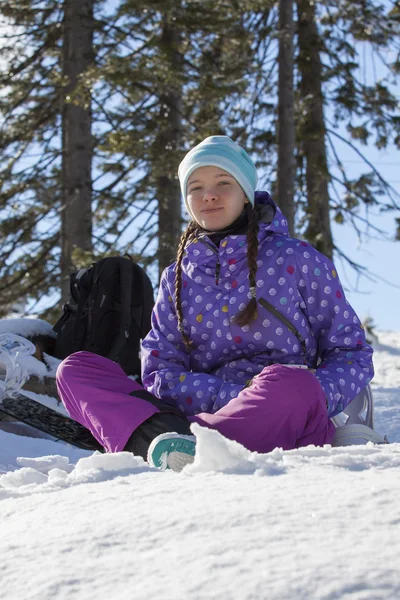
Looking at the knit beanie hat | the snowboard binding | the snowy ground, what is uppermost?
the knit beanie hat

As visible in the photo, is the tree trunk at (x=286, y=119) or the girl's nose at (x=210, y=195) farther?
the tree trunk at (x=286, y=119)

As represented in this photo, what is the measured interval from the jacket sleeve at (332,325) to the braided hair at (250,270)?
0.68 ft

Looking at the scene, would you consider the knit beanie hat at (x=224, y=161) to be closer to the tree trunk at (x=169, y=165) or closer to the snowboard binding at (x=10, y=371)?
the snowboard binding at (x=10, y=371)

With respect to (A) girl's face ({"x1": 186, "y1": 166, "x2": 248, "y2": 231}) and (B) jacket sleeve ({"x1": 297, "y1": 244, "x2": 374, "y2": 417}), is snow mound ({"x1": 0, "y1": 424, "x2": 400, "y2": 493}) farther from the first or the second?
(A) girl's face ({"x1": 186, "y1": 166, "x2": 248, "y2": 231})

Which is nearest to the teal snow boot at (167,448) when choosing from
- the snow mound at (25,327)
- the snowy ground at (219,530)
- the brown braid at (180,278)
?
the snowy ground at (219,530)

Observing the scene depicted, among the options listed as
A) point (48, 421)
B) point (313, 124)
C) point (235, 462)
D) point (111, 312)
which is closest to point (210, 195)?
point (235, 462)

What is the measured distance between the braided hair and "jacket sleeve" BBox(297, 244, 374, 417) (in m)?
0.21

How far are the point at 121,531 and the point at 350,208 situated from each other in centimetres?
1256

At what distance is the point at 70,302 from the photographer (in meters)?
5.63

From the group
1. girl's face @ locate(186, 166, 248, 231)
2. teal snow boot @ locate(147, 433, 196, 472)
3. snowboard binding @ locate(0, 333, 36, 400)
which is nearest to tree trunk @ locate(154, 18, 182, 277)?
snowboard binding @ locate(0, 333, 36, 400)

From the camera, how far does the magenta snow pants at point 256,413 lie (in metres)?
2.55

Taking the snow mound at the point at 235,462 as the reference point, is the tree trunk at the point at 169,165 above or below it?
above

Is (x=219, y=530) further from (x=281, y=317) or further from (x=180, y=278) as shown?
(x=180, y=278)

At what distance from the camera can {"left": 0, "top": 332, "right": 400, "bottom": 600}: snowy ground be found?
1.08 m
